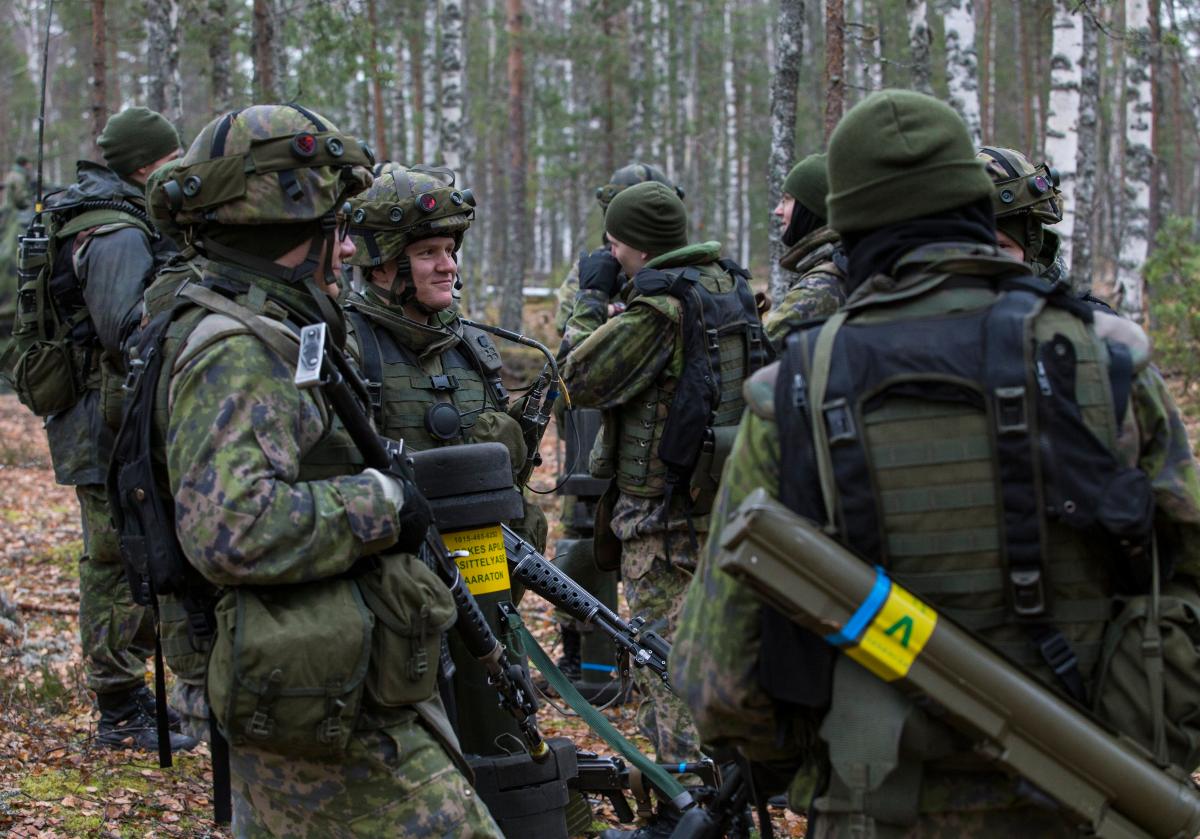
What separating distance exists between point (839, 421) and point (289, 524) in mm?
1256

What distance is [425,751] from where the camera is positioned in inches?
121

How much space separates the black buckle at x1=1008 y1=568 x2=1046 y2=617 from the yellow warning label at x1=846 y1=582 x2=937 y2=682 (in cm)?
19

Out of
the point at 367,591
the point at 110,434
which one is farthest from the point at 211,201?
the point at 110,434

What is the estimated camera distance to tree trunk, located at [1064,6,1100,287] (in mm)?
14680

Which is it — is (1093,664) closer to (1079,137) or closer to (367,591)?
(367,591)

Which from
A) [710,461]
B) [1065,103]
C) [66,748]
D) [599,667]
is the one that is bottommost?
[599,667]

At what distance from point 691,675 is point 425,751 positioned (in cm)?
85

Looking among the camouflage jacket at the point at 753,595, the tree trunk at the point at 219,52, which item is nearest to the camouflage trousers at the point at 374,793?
→ the camouflage jacket at the point at 753,595

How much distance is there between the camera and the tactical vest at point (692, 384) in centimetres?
535

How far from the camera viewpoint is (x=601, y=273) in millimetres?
7031

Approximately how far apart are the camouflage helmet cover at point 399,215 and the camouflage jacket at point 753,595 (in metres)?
2.31

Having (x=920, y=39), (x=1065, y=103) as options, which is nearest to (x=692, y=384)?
(x=920, y=39)

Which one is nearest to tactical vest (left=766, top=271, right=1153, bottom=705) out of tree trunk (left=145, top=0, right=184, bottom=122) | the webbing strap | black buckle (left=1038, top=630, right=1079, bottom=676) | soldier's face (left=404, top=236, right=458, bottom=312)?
black buckle (left=1038, top=630, right=1079, bottom=676)

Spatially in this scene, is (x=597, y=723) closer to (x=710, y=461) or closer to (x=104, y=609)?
(x=710, y=461)
